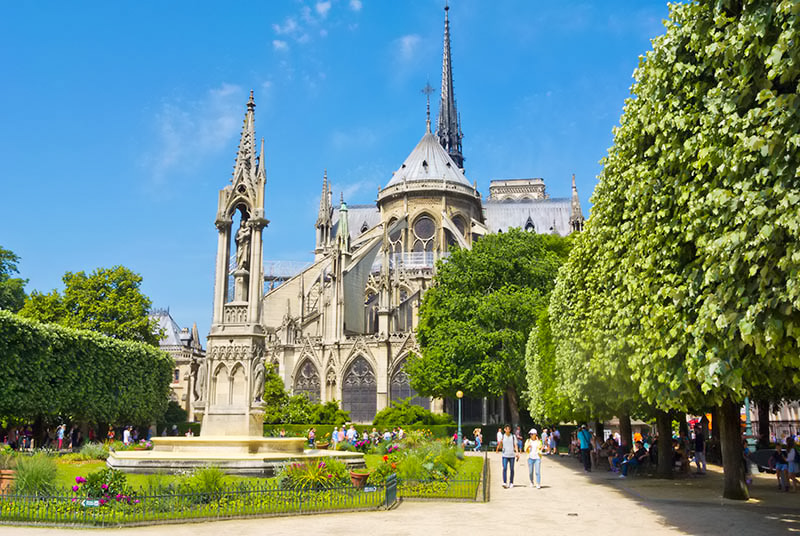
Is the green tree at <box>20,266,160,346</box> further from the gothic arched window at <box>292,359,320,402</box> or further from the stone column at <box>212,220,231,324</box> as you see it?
the stone column at <box>212,220,231,324</box>

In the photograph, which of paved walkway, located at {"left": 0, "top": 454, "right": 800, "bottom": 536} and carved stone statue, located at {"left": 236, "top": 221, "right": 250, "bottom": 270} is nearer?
paved walkway, located at {"left": 0, "top": 454, "right": 800, "bottom": 536}

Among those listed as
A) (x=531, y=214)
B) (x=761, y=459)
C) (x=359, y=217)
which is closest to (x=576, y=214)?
(x=531, y=214)

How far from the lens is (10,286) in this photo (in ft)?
155

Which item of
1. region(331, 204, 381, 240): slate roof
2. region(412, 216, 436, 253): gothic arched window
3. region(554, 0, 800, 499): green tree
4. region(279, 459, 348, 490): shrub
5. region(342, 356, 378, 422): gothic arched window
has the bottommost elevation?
region(279, 459, 348, 490): shrub

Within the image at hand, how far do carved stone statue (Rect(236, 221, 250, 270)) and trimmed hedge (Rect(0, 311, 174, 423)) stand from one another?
13708 millimetres

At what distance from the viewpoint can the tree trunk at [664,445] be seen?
2156 cm

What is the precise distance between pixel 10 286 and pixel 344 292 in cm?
2392

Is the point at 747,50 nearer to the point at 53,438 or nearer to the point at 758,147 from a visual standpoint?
the point at 758,147

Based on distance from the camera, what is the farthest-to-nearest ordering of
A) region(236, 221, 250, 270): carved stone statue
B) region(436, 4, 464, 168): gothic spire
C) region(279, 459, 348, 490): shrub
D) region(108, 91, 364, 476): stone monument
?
1. region(436, 4, 464, 168): gothic spire
2. region(236, 221, 250, 270): carved stone statue
3. region(108, 91, 364, 476): stone monument
4. region(279, 459, 348, 490): shrub

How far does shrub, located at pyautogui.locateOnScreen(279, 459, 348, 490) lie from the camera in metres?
13.8

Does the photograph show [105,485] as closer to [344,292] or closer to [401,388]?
[401,388]

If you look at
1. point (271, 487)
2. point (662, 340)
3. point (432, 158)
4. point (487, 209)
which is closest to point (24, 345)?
point (271, 487)

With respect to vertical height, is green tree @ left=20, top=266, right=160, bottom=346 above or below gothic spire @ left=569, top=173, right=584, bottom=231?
below

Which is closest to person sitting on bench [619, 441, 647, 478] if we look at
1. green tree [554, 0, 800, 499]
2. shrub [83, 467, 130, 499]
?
green tree [554, 0, 800, 499]
